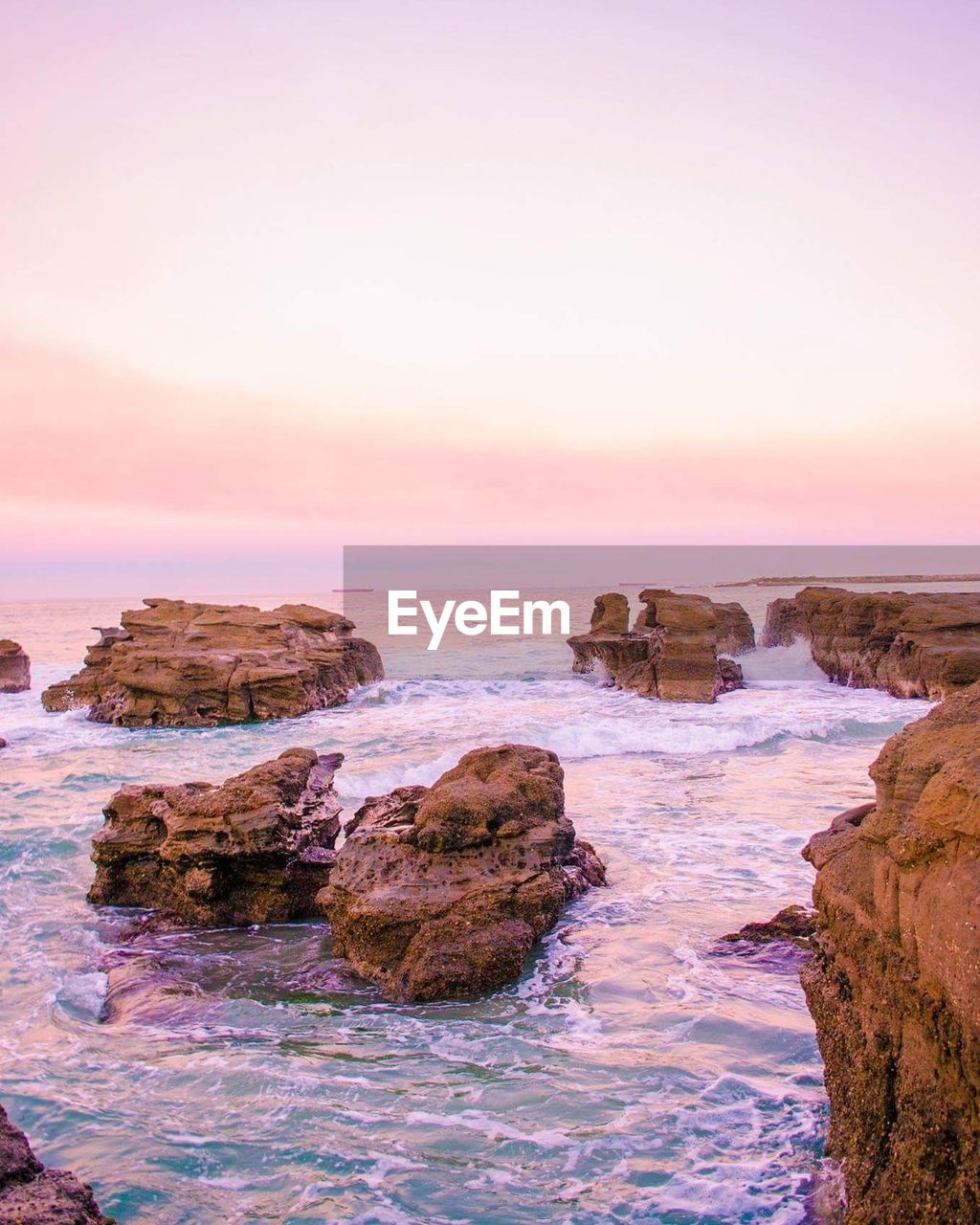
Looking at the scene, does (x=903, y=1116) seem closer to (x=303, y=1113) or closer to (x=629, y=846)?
(x=303, y=1113)

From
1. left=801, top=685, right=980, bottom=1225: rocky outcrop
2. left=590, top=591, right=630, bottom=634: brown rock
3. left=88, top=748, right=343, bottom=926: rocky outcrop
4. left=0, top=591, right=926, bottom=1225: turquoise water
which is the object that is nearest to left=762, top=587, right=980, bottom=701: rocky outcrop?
left=590, top=591, right=630, bottom=634: brown rock

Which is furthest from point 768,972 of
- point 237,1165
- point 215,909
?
point 215,909

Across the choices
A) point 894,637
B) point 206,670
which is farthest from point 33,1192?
point 894,637

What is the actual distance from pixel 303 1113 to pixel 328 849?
394cm

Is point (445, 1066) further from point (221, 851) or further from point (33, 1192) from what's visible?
point (221, 851)

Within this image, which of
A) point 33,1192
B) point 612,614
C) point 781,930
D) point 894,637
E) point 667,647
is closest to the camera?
point 33,1192

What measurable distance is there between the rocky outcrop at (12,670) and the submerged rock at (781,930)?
2791 cm

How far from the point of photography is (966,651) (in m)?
23.0

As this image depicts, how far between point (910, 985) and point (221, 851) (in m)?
6.15

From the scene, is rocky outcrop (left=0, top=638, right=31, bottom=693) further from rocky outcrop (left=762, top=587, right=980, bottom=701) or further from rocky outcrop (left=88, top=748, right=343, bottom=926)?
rocky outcrop (left=762, top=587, right=980, bottom=701)

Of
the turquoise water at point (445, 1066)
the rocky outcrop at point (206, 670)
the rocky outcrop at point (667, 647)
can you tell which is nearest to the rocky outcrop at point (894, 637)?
the rocky outcrop at point (667, 647)

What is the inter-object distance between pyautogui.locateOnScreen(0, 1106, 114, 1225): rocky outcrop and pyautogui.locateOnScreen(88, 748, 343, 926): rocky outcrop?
473 cm

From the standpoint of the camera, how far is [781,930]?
7.17 metres

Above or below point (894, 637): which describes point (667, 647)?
below
